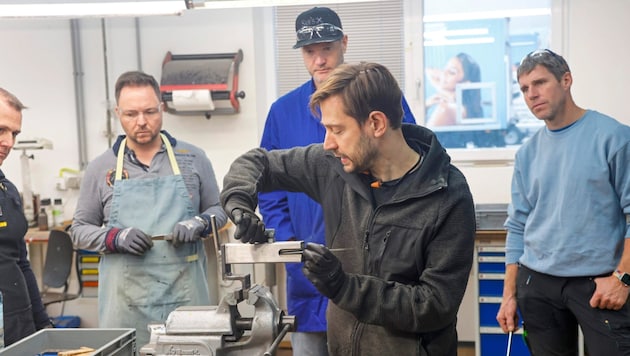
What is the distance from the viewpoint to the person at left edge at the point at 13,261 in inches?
72.5

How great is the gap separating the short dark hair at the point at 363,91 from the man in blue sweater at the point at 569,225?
3.08 feet

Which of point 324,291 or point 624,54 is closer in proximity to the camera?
point 324,291

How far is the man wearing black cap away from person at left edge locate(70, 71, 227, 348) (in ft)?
1.01

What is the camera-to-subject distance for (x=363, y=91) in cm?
147

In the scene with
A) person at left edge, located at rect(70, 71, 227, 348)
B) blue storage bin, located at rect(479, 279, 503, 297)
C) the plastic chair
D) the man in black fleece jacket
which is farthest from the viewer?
the plastic chair

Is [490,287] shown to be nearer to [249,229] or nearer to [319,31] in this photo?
[319,31]

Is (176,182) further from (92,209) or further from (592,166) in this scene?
(592,166)

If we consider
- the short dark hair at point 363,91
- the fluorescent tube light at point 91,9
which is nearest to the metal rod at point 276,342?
the short dark hair at point 363,91

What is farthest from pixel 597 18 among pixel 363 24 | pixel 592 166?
pixel 592 166

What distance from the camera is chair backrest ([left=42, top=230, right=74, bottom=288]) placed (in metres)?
3.58

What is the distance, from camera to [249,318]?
4.47 ft

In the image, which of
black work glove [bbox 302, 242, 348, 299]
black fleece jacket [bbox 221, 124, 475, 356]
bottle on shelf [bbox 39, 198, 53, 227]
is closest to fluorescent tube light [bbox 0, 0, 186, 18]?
black fleece jacket [bbox 221, 124, 475, 356]

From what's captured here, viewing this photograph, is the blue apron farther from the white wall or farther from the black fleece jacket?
the white wall

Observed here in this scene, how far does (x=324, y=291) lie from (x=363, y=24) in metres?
2.88
